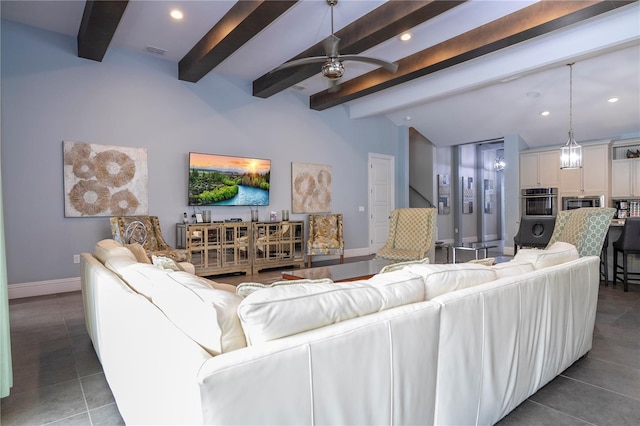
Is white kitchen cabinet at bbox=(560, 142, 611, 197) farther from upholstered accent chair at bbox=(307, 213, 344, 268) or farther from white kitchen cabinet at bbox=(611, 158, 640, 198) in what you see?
upholstered accent chair at bbox=(307, 213, 344, 268)

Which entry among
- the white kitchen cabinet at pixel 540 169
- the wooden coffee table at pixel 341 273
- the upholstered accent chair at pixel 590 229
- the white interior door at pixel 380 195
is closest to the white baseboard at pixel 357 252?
the white interior door at pixel 380 195

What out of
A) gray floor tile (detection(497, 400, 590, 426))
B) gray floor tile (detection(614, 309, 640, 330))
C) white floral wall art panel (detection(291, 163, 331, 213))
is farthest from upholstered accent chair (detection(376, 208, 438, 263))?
gray floor tile (detection(497, 400, 590, 426))

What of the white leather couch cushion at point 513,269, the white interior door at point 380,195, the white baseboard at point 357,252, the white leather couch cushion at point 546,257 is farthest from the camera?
the white interior door at point 380,195

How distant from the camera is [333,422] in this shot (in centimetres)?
99

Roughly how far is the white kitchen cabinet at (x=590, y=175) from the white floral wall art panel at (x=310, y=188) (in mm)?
4992

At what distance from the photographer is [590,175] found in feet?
23.1

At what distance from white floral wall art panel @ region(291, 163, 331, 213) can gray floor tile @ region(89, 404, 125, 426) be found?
4.78 meters

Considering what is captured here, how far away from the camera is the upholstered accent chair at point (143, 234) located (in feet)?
14.1

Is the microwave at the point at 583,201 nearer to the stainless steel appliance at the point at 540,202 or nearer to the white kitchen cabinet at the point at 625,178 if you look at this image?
the stainless steel appliance at the point at 540,202

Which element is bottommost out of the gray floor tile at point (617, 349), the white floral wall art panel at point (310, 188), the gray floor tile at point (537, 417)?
the gray floor tile at point (617, 349)

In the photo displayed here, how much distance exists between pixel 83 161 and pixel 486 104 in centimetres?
681

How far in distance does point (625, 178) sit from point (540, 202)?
1.47 metres

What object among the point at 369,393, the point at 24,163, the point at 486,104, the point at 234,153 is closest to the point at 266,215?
the point at 234,153

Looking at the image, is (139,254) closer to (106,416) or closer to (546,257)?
(106,416)
